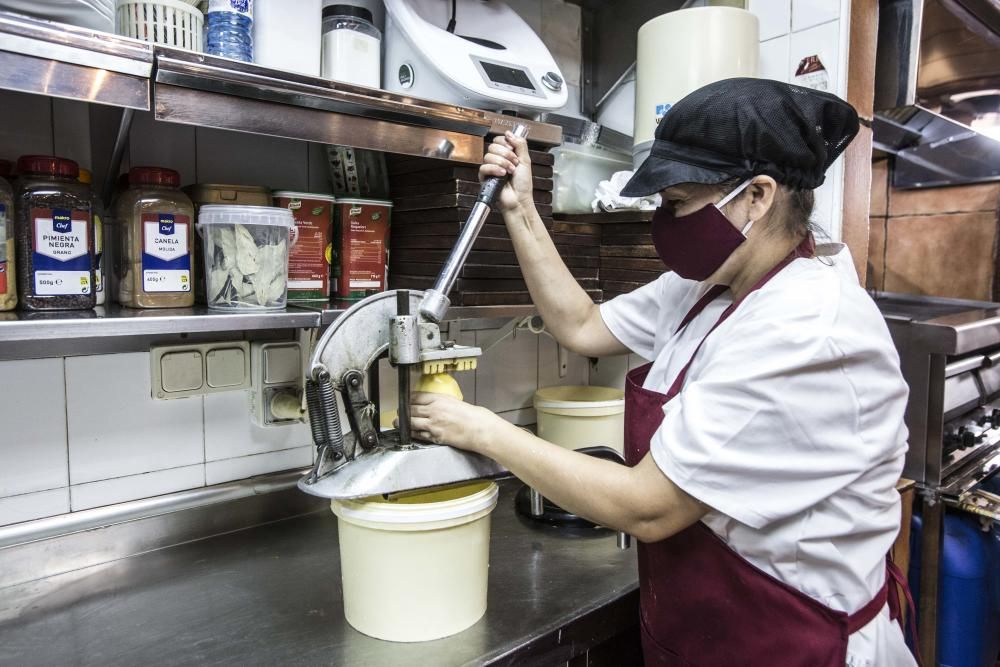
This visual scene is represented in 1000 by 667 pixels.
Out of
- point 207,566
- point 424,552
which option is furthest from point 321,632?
point 207,566

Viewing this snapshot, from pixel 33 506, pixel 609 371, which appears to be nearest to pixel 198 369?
pixel 33 506

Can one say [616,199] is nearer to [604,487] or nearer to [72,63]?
[604,487]

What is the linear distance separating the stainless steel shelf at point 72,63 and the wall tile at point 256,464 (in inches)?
33.1

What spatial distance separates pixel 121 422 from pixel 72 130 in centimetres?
57

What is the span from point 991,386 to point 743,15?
1.49m

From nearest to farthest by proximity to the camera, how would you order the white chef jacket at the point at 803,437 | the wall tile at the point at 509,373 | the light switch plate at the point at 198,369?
the white chef jacket at the point at 803,437, the light switch plate at the point at 198,369, the wall tile at the point at 509,373

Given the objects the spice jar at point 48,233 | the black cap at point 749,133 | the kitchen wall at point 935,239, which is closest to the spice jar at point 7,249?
the spice jar at point 48,233

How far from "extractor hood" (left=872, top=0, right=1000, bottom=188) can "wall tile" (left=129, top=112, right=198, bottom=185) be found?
1.83m

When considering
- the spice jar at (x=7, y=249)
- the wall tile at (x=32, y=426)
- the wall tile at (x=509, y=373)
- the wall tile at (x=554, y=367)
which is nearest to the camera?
the spice jar at (x=7, y=249)

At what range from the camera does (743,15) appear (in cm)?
166

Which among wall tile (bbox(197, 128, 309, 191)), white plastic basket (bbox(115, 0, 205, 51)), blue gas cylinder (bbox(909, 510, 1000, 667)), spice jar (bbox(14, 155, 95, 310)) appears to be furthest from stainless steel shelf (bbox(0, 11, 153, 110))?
blue gas cylinder (bbox(909, 510, 1000, 667))

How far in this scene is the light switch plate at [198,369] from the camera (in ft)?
4.56

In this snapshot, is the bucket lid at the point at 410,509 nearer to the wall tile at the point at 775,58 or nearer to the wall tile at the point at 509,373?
the wall tile at the point at 509,373

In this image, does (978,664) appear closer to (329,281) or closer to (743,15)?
(743,15)
